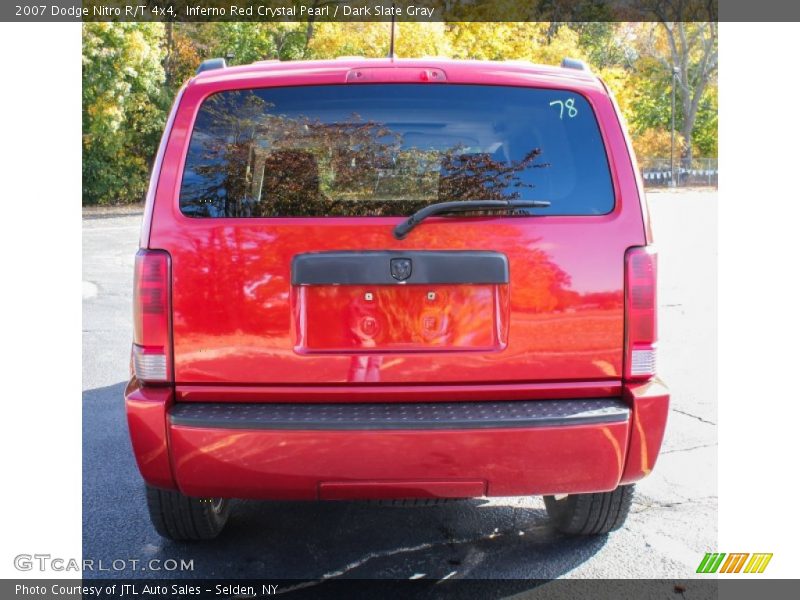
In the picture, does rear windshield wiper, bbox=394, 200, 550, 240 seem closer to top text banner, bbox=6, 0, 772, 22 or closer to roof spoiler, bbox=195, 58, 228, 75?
roof spoiler, bbox=195, 58, 228, 75

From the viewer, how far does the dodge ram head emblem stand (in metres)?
2.98

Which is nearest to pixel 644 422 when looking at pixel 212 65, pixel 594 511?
pixel 594 511

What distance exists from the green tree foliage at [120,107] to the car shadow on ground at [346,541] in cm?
2605

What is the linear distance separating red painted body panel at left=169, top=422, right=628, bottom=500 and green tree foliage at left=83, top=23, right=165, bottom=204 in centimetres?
2702

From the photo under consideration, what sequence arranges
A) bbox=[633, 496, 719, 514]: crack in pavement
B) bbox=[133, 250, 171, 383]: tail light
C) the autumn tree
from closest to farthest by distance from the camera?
bbox=[133, 250, 171, 383]: tail light
bbox=[633, 496, 719, 514]: crack in pavement
the autumn tree

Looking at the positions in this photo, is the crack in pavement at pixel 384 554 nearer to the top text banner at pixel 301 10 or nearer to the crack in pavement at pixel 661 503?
the crack in pavement at pixel 661 503

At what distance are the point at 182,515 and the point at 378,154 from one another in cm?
175

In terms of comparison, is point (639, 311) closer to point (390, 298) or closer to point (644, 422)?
point (644, 422)

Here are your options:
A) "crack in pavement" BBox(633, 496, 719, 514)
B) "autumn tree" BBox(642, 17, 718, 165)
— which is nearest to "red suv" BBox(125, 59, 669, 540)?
"crack in pavement" BBox(633, 496, 719, 514)

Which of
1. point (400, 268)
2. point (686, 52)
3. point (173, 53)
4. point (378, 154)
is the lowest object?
point (400, 268)

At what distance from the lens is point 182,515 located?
3.60m

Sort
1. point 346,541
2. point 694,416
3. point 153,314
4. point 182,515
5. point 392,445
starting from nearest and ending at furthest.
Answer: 1. point 392,445
2. point 153,314
3. point 182,515
4. point 346,541
5. point 694,416

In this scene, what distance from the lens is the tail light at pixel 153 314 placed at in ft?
9.98

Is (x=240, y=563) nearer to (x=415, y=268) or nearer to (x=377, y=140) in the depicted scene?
(x=415, y=268)
